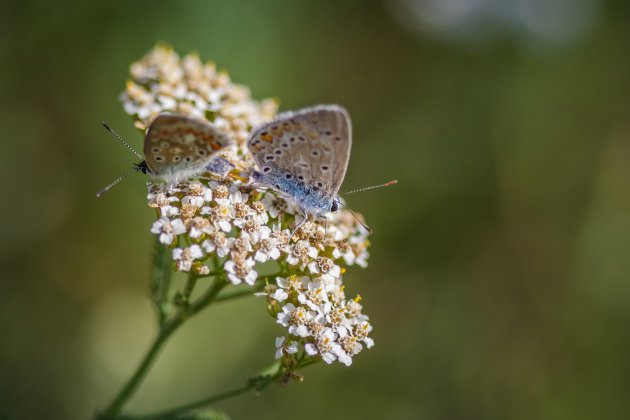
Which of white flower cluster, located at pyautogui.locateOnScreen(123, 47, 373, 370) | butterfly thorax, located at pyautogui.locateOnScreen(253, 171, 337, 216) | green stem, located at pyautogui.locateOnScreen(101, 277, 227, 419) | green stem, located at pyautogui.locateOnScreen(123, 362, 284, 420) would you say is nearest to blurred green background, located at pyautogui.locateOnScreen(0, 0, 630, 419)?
green stem, located at pyautogui.locateOnScreen(101, 277, 227, 419)

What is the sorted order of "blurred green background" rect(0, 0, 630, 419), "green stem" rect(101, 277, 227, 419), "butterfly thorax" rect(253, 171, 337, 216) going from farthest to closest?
"blurred green background" rect(0, 0, 630, 419) < "butterfly thorax" rect(253, 171, 337, 216) < "green stem" rect(101, 277, 227, 419)

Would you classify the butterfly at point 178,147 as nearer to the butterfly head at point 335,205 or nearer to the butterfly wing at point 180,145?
the butterfly wing at point 180,145

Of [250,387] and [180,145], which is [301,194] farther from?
[250,387]

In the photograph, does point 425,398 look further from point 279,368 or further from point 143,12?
point 143,12

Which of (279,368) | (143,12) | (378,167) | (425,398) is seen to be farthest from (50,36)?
(425,398)

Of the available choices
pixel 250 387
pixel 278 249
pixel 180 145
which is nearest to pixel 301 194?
pixel 278 249

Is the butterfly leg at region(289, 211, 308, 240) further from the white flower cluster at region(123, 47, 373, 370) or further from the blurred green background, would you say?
the blurred green background
